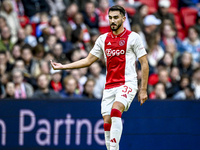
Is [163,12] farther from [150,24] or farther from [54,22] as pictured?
[54,22]

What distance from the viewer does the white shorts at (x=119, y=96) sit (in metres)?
6.61

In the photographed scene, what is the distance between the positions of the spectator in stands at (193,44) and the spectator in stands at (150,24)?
1.06 m

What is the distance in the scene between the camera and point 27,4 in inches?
492

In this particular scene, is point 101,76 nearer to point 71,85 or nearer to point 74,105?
point 71,85

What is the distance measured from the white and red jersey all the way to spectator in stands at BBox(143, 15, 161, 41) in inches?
236

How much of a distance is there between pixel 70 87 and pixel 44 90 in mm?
630

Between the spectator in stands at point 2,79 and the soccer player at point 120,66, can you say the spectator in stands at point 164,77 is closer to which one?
the spectator in stands at point 2,79

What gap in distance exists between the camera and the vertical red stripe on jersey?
6695 millimetres

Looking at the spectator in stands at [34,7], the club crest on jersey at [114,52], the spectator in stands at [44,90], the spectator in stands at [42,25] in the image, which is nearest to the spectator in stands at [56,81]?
the spectator in stands at [44,90]

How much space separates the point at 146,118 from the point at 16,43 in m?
4.00

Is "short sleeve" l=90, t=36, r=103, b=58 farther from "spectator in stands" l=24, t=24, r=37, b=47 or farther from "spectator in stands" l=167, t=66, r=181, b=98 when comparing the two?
"spectator in stands" l=24, t=24, r=37, b=47

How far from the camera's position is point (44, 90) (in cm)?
966

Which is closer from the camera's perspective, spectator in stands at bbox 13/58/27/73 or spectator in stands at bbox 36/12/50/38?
spectator in stands at bbox 13/58/27/73

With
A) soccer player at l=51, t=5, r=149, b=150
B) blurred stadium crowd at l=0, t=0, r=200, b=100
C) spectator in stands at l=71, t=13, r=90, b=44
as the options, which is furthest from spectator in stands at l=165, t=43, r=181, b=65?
soccer player at l=51, t=5, r=149, b=150
